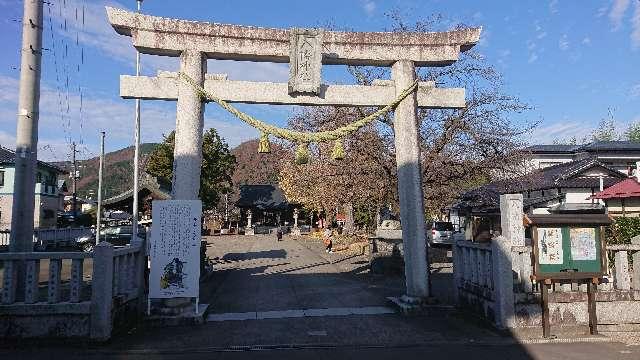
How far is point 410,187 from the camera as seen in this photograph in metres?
10.0

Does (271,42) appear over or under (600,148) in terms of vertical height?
under

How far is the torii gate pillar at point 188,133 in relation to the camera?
9.22 meters

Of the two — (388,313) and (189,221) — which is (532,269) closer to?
(388,313)

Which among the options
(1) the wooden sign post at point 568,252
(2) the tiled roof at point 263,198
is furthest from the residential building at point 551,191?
(2) the tiled roof at point 263,198

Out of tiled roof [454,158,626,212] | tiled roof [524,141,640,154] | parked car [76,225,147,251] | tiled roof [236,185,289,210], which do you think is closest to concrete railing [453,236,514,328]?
tiled roof [454,158,626,212]

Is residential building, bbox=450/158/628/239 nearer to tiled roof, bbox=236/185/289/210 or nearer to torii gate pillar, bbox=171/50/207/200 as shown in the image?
torii gate pillar, bbox=171/50/207/200

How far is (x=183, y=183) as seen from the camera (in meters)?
9.20

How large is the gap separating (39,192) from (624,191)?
45673 millimetres

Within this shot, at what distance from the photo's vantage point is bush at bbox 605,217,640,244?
16.0 metres

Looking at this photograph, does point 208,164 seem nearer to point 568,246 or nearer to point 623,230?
point 623,230

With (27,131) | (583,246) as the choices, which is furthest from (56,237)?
(583,246)

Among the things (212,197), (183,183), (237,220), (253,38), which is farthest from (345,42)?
(237,220)

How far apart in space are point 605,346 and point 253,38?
28.7 ft

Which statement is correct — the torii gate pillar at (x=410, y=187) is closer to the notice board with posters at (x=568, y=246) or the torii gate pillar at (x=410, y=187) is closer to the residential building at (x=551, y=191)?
the notice board with posters at (x=568, y=246)
